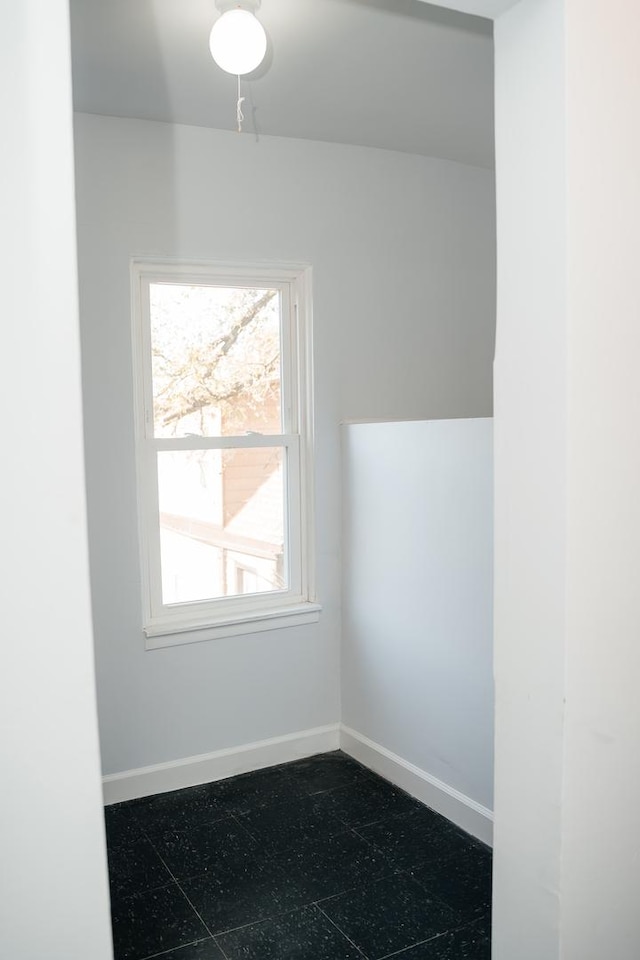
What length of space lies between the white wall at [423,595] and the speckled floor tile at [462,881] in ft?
0.64

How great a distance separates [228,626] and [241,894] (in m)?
1.03

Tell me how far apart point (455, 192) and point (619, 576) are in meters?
2.45

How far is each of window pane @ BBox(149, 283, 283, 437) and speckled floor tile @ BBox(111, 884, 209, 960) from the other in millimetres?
1622

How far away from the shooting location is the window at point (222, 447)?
3049 mm

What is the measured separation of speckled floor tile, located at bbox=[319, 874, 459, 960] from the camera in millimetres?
2172

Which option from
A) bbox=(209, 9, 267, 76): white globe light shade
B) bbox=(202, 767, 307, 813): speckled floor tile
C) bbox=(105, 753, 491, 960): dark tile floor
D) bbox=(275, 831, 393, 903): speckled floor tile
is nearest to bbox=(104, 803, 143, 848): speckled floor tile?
bbox=(105, 753, 491, 960): dark tile floor

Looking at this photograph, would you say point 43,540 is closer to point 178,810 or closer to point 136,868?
point 136,868

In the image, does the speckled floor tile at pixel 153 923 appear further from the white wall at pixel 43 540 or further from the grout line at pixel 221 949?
the white wall at pixel 43 540

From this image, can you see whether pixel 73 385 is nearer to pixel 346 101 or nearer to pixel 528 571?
pixel 528 571

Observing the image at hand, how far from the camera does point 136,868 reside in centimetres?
254

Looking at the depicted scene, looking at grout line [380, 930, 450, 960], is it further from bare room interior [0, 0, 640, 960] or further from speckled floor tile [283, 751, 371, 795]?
speckled floor tile [283, 751, 371, 795]

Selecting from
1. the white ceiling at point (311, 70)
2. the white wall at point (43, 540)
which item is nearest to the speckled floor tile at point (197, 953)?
the white wall at point (43, 540)

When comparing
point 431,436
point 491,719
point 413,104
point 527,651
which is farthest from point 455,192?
point 527,651

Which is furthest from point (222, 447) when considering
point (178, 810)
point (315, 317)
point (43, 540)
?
point (43, 540)
